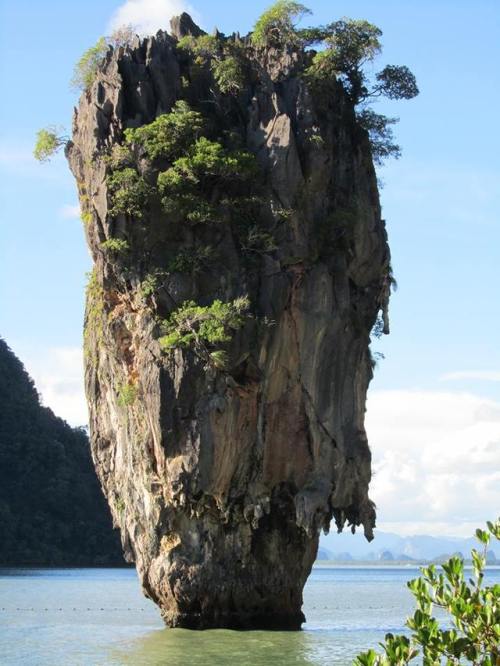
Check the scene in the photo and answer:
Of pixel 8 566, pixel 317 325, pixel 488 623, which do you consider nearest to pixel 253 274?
pixel 317 325

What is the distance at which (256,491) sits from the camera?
2014 cm

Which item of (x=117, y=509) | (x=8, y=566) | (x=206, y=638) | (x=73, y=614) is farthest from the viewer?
(x=8, y=566)

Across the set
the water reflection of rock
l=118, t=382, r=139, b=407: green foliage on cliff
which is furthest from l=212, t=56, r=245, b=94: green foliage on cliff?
the water reflection of rock

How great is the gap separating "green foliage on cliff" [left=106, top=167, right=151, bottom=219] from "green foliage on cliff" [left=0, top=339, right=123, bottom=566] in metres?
42.2

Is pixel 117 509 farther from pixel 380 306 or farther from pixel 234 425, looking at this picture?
pixel 380 306

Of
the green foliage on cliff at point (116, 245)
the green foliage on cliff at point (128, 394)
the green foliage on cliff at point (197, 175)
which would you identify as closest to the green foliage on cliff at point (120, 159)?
the green foliage on cliff at point (197, 175)

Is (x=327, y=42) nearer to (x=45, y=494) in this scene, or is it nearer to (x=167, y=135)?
(x=167, y=135)

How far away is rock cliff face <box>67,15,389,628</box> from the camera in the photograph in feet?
64.8

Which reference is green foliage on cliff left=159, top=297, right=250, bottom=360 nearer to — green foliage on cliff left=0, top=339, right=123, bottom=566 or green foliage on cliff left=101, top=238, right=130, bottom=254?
green foliage on cliff left=101, top=238, right=130, bottom=254

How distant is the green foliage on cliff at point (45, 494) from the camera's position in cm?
6147

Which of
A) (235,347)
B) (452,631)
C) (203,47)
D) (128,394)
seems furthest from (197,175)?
(452,631)

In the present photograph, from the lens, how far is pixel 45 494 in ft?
205

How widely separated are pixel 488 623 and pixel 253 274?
1410 cm

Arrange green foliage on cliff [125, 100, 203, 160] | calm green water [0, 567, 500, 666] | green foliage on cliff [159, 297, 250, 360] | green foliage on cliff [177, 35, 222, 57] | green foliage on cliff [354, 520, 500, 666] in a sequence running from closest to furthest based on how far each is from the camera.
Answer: green foliage on cliff [354, 520, 500, 666] → calm green water [0, 567, 500, 666] → green foliage on cliff [159, 297, 250, 360] → green foliage on cliff [125, 100, 203, 160] → green foliage on cliff [177, 35, 222, 57]
